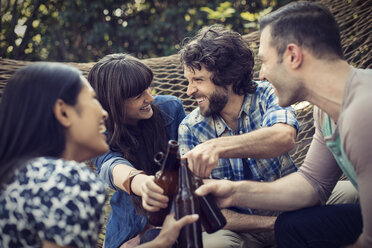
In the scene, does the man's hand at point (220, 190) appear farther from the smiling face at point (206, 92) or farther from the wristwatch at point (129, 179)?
the smiling face at point (206, 92)

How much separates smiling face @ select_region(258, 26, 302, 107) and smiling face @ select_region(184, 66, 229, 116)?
523mm

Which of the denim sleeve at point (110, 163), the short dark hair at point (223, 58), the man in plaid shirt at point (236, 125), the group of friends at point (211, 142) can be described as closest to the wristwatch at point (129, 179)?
the group of friends at point (211, 142)

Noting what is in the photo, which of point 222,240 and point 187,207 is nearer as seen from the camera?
point 187,207

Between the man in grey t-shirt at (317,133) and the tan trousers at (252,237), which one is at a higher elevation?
the man in grey t-shirt at (317,133)

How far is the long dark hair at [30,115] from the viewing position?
123 cm

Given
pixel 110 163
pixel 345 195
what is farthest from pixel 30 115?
pixel 345 195

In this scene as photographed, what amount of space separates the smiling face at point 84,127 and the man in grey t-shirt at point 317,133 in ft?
1.41

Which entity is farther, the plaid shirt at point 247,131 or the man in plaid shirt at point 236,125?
the plaid shirt at point 247,131

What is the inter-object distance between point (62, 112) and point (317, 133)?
110 cm

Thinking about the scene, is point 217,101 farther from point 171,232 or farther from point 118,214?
point 171,232

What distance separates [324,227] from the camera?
1.55 m

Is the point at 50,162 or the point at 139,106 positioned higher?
the point at 50,162

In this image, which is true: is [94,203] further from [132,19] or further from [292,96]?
[132,19]

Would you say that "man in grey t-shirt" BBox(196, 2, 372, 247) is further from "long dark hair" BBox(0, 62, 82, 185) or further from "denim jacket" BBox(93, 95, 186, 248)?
"denim jacket" BBox(93, 95, 186, 248)
